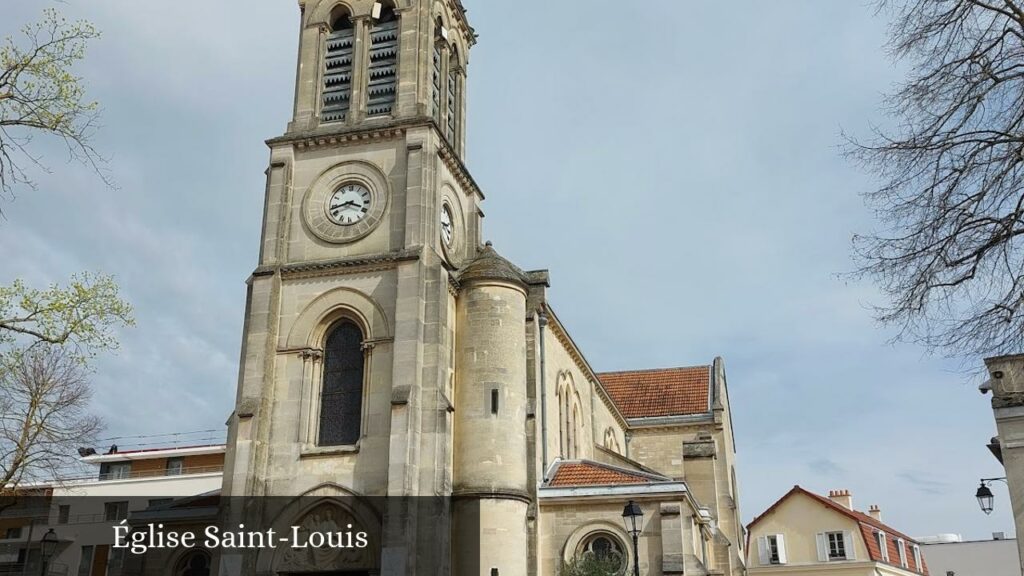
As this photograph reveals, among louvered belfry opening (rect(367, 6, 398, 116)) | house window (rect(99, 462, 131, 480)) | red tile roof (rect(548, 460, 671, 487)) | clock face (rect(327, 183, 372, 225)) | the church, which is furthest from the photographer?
house window (rect(99, 462, 131, 480))

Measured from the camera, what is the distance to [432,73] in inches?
1209

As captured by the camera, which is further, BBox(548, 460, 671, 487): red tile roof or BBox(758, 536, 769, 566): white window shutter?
BBox(758, 536, 769, 566): white window shutter

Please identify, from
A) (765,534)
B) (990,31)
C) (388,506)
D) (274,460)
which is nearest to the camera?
(990,31)

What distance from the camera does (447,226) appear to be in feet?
97.4

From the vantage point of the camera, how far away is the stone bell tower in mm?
24906

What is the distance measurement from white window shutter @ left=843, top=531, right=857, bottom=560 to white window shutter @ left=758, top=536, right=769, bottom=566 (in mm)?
3903

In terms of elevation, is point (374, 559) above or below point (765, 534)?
below

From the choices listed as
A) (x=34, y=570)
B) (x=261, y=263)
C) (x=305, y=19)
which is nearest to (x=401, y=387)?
(x=261, y=263)

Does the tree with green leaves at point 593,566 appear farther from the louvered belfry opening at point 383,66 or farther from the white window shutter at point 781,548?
the white window shutter at point 781,548

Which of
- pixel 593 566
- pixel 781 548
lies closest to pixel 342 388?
pixel 593 566

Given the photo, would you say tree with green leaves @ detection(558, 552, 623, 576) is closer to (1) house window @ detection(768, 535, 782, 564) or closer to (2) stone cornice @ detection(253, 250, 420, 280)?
(2) stone cornice @ detection(253, 250, 420, 280)

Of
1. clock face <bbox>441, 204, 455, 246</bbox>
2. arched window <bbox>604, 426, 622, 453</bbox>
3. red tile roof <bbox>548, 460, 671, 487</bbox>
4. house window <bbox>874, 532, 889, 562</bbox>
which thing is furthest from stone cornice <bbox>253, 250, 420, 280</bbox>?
house window <bbox>874, 532, 889, 562</bbox>

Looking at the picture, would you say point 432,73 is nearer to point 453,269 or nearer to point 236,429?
point 453,269

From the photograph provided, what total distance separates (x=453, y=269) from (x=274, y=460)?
24.5 feet
